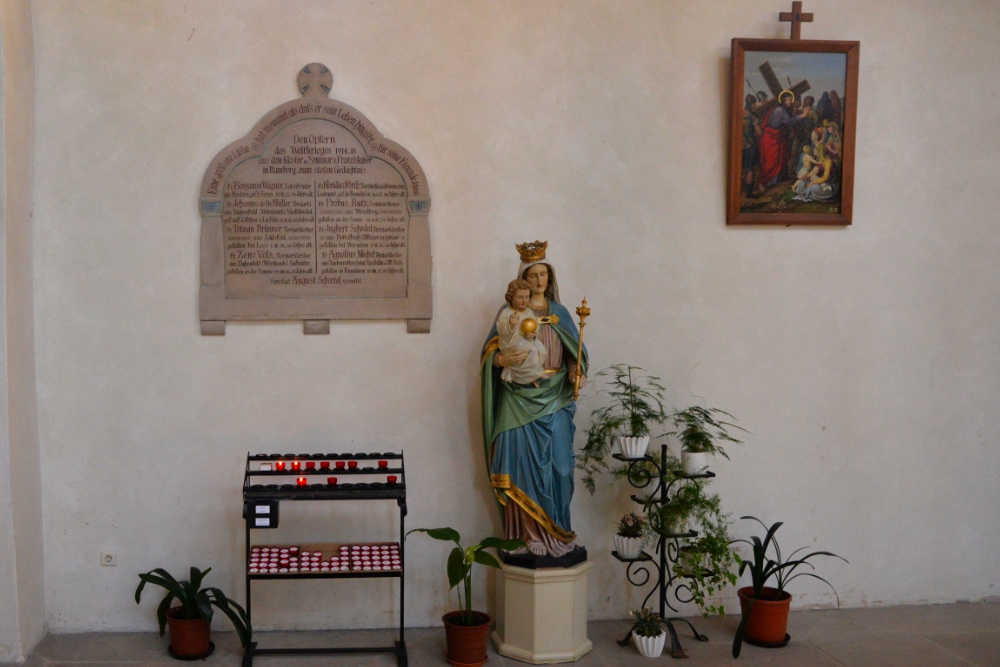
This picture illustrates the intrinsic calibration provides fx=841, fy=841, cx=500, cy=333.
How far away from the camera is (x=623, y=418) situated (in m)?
4.37

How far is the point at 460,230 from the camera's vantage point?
15.1 ft

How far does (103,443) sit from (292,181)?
5.64 feet

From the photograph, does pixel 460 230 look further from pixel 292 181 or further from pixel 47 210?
pixel 47 210

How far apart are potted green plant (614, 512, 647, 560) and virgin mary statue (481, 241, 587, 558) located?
0.27 m

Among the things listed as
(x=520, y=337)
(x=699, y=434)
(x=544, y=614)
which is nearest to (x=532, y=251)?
(x=520, y=337)

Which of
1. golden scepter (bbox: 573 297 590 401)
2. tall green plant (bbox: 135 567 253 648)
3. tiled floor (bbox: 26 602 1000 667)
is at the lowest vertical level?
tiled floor (bbox: 26 602 1000 667)

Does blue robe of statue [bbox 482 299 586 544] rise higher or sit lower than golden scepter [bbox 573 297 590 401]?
lower

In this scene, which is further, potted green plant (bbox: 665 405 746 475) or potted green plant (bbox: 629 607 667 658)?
potted green plant (bbox: 665 405 746 475)

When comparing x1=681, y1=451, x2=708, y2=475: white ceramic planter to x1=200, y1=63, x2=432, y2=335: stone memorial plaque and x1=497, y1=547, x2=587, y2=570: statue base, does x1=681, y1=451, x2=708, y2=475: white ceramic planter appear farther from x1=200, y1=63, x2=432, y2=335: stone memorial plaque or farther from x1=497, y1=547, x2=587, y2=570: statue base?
x1=200, y1=63, x2=432, y2=335: stone memorial plaque

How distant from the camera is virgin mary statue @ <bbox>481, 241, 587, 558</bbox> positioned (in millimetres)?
4188

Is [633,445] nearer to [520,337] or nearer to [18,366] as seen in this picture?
[520,337]

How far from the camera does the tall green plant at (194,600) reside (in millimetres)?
4117

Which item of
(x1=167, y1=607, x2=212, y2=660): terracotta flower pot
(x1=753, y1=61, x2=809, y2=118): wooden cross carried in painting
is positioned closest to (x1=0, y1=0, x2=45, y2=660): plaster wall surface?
(x1=167, y1=607, x2=212, y2=660): terracotta flower pot

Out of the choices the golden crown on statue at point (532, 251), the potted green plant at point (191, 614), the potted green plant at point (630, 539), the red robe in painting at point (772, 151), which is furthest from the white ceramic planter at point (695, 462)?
the potted green plant at point (191, 614)
